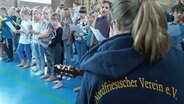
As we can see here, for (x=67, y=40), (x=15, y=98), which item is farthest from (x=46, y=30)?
(x=15, y=98)

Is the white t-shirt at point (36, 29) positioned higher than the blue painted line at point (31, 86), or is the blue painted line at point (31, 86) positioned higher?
the white t-shirt at point (36, 29)

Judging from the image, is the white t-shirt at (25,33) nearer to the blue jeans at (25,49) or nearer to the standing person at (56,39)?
the blue jeans at (25,49)

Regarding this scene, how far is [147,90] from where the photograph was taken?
1455 mm

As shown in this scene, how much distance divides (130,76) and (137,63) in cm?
7

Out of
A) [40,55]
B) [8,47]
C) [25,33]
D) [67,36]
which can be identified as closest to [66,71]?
[67,36]

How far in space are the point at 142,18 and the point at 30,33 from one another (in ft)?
21.9

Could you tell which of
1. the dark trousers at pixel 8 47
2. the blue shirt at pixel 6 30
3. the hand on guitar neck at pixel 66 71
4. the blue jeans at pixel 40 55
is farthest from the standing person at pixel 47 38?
the hand on guitar neck at pixel 66 71

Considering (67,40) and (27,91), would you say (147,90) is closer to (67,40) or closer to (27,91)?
(27,91)

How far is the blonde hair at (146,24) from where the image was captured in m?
1.42

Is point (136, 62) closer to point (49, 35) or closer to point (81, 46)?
point (49, 35)

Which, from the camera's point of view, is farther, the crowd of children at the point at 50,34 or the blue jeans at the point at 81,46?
the blue jeans at the point at 81,46

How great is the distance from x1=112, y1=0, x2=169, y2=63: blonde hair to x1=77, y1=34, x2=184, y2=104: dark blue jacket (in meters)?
0.04

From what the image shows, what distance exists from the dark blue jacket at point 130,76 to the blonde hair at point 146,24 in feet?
0.14

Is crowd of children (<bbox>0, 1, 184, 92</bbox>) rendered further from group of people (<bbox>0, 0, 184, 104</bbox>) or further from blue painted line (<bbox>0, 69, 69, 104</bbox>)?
group of people (<bbox>0, 0, 184, 104</bbox>)
